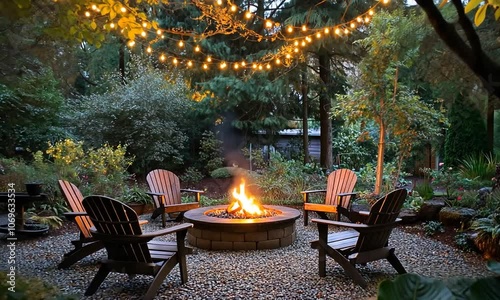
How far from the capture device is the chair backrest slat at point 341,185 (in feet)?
18.9

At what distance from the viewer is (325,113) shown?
9656 millimetres

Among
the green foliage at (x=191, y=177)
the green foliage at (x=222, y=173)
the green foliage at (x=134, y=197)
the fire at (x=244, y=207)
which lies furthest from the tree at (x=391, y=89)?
the green foliage at (x=191, y=177)

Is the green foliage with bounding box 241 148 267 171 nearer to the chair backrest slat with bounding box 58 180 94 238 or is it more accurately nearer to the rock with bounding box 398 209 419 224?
the rock with bounding box 398 209 419 224

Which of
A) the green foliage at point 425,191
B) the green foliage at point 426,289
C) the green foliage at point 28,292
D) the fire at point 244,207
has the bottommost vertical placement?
the green foliage at point 425,191

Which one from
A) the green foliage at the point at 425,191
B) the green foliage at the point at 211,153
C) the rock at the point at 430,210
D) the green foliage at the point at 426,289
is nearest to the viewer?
the green foliage at the point at 426,289

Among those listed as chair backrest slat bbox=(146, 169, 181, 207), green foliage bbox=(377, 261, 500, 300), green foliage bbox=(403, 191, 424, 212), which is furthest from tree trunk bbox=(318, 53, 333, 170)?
green foliage bbox=(377, 261, 500, 300)

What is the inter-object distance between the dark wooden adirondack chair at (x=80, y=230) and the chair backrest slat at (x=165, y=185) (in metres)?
1.65

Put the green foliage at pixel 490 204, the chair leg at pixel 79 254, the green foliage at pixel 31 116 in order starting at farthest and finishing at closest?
the green foliage at pixel 31 116
the green foliage at pixel 490 204
the chair leg at pixel 79 254

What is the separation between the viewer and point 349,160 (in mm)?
11688

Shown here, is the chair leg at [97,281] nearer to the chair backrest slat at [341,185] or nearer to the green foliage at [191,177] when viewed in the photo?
the chair backrest slat at [341,185]

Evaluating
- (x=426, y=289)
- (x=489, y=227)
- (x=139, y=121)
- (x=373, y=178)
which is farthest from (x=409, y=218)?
(x=139, y=121)

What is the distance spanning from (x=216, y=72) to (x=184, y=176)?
2717 millimetres

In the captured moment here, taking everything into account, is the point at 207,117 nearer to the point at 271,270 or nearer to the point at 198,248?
the point at 198,248

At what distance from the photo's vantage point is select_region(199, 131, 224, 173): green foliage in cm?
1066
